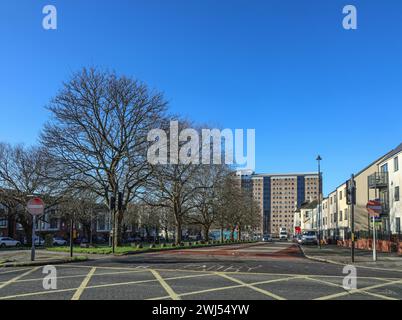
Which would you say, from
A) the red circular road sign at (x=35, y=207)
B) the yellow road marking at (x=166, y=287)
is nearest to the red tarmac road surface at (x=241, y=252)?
the red circular road sign at (x=35, y=207)

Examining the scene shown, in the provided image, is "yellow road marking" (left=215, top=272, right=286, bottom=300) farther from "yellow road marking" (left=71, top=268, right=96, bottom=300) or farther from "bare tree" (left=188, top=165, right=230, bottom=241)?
"bare tree" (left=188, top=165, right=230, bottom=241)

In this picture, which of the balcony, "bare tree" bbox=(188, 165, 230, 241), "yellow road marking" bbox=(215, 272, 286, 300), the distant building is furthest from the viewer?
the distant building

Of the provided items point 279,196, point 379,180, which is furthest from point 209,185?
point 279,196

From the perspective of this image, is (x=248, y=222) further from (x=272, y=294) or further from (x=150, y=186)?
(x=272, y=294)

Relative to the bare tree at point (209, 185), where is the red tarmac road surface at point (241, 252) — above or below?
below

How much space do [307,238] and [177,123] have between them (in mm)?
34025

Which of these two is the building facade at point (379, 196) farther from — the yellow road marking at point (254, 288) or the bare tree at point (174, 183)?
the yellow road marking at point (254, 288)

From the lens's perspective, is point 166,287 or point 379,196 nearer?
point 166,287

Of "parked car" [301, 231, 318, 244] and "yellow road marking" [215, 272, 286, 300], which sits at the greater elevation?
"yellow road marking" [215, 272, 286, 300]

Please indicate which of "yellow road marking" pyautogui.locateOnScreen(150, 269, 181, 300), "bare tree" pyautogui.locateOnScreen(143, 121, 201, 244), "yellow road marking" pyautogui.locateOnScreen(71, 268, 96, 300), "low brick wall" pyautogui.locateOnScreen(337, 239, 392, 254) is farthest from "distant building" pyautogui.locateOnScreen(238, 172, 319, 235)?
"yellow road marking" pyautogui.locateOnScreen(71, 268, 96, 300)

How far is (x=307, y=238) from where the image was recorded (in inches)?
2522

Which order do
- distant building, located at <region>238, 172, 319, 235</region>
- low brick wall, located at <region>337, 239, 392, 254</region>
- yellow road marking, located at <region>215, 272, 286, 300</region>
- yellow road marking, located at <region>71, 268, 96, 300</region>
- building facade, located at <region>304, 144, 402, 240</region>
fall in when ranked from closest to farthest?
yellow road marking, located at <region>71, 268, 96, 300</region>, yellow road marking, located at <region>215, 272, 286, 300</region>, low brick wall, located at <region>337, 239, 392, 254</region>, building facade, located at <region>304, 144, 402, 240</region>, distant building, located at <region>238, 172, 319, 235</region>

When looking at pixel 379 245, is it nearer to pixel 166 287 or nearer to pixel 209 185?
pixel 209 185
